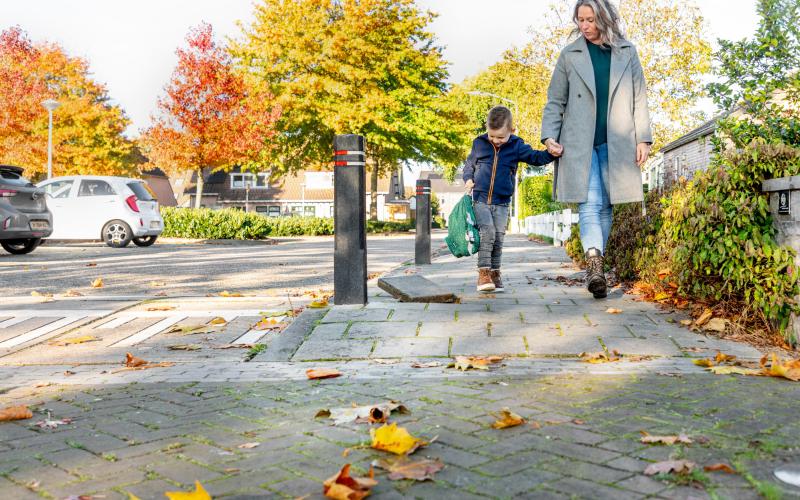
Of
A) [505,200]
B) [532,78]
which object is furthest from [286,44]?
[505,200]

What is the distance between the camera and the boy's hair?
19.6 feet

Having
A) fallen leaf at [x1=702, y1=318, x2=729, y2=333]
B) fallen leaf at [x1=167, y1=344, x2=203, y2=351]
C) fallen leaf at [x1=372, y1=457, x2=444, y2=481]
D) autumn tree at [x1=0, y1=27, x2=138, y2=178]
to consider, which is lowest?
fallen leaf at [x1=167, y1=344, x2=203, y2=351]

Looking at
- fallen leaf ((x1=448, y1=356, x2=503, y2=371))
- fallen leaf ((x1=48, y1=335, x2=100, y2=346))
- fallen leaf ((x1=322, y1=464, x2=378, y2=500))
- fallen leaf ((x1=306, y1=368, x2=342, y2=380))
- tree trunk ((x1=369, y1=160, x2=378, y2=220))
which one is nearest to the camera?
fallen leaf ((x1=322, y1=464, x2=378, y2=500))

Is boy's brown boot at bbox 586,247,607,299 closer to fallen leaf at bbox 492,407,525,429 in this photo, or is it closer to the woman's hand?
the woman's hand

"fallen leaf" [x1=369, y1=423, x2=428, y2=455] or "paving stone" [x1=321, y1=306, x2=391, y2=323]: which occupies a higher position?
"paving stone" [x1=321, y1=306, x2=391, y2=323]

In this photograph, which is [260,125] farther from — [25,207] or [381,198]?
[381,198]

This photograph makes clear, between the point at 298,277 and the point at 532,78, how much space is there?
18080 millimetres

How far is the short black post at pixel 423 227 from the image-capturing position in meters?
10.6

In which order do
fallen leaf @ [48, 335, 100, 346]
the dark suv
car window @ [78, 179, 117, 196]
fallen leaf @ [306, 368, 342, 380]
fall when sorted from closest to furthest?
fallen leaf @ [306, 368, 342, 380] → fallen leaf @ [48, 335, 100, 346] → the dark suv → car window @ [78, 179, 117, 196]

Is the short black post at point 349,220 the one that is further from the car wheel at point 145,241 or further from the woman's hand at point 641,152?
the car wheel at point 145,241

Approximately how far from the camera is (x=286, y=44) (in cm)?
3397

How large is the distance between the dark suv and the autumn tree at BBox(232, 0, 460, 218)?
20.6 metres

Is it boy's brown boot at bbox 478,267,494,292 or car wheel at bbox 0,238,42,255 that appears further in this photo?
car wheel at bbox 0,238,42,255

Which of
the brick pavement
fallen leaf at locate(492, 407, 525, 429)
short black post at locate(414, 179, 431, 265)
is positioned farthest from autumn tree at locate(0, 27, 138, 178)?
→ fallen leaf at locate(492, 407, 525, 429)
